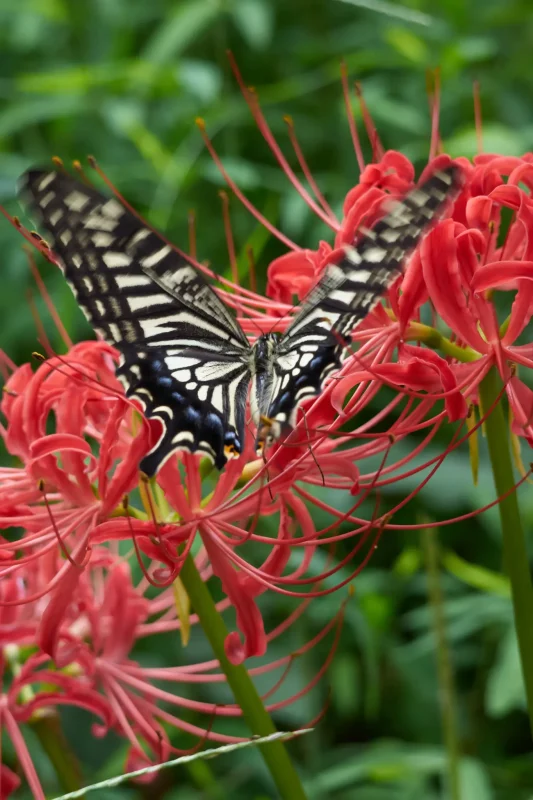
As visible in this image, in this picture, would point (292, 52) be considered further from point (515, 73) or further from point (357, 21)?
point (515, 73)

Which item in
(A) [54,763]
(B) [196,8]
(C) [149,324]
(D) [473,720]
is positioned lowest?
(D) [473,720]

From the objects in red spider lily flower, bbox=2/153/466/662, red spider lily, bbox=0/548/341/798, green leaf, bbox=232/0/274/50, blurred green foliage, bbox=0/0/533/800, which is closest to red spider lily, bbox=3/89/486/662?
red spider lily flower, bbox=2/153/466/662

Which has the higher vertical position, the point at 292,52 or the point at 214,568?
the point at 292,52

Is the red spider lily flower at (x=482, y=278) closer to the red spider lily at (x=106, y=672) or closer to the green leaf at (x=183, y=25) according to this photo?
the red spider lily at (x=106, y=672)

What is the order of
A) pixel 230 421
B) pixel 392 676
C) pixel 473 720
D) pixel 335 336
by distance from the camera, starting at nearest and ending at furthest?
1. pixel 335 336
2. pixel 230 421
3. pixel 473 720
4. pixel 392 676

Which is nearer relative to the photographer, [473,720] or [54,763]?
[54,763]

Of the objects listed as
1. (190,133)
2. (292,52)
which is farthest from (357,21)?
(190,133)

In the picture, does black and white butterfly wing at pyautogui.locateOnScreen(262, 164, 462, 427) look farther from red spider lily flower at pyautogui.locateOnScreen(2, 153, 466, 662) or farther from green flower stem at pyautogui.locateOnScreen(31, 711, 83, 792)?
green flower stem at pyautogui.locateOnScreen(31, 711, 83, 792)

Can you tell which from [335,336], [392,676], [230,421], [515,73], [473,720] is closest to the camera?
[335,336]
